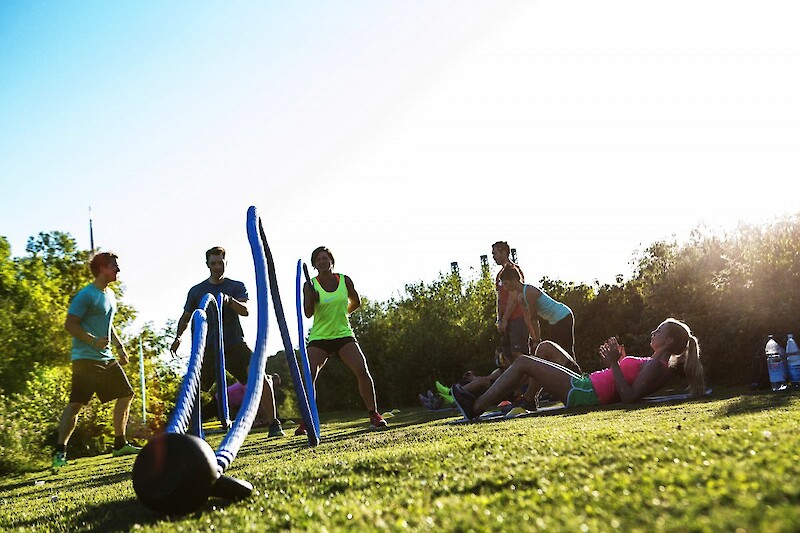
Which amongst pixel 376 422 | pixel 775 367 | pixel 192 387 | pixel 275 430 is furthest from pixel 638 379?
pixel 192 387

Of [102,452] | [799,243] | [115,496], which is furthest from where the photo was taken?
[102,452]

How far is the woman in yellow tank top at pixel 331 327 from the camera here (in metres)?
8.20

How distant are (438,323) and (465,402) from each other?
10844 millimetres

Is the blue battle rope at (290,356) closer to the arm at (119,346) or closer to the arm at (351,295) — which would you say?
the arm at (351,295)

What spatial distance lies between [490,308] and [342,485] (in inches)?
594

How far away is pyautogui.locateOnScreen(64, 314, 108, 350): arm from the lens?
7.37m

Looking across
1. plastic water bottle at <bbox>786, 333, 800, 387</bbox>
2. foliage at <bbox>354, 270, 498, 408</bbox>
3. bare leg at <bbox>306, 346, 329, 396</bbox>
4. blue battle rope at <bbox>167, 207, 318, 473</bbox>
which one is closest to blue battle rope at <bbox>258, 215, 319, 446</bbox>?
blue battle rope at <bbox>167, 207, 318, 473</bbox>

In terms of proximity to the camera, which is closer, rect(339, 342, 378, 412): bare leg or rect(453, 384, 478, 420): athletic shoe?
rect(453, 384, 478, 420): athletic shoe

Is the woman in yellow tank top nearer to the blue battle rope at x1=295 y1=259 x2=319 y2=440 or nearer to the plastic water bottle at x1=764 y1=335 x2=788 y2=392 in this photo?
the blue battle rope at x1=295 y1=259 x2=319 y2=440

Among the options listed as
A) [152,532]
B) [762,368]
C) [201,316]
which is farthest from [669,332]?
[152,532]

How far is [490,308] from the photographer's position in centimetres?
1803

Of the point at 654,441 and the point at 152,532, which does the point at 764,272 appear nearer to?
the point at 654,441

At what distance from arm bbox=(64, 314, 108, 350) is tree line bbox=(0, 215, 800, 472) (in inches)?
99.8

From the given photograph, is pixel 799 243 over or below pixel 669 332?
over
